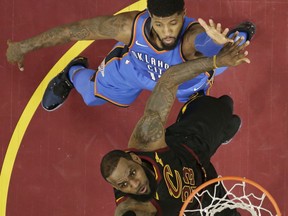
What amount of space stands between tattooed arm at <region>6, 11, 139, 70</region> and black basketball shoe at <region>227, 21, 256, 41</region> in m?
1.41

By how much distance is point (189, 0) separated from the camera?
486 centimetres

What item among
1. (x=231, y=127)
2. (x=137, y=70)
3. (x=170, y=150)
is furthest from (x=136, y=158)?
(x=231, y=127)

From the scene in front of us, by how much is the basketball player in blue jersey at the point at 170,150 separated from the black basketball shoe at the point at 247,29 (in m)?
0.96

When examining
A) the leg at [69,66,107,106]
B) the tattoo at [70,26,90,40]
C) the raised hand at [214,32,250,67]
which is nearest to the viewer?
the raised hand at [214,32,250,67]

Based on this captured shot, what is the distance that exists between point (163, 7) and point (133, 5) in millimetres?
1849

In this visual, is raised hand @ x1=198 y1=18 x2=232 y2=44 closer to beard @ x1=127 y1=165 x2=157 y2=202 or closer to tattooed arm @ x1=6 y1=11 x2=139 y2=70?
tattooed arm @ x1=6 y1=11 x2=139 y2=70

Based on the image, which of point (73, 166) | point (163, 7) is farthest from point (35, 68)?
point (163, 7)

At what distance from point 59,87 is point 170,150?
1.67m

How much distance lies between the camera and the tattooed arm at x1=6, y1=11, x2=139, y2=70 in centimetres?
355

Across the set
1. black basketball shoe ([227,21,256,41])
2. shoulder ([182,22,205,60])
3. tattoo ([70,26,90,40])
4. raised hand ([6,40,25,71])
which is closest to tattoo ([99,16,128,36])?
tattoo ([70,26,90,40])

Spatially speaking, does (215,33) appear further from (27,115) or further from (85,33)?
(27,115)

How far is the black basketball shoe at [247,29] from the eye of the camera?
4.62 metres

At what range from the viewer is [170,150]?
3471 mm

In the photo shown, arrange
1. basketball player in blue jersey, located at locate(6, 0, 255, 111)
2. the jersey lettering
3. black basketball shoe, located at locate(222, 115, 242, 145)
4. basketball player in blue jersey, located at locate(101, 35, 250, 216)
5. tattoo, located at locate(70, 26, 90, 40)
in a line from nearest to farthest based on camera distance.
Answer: basketball player in blue jersey, located at locate(101, 35, 250, 216) → basketball player in blue jersey, located at locate(6, 0, 255, 111) → the jersey lettering → tattoo, located at locate(70, 26, 90, 40) → black basketball shoe, located at locate(222, 115, 242, 145)
